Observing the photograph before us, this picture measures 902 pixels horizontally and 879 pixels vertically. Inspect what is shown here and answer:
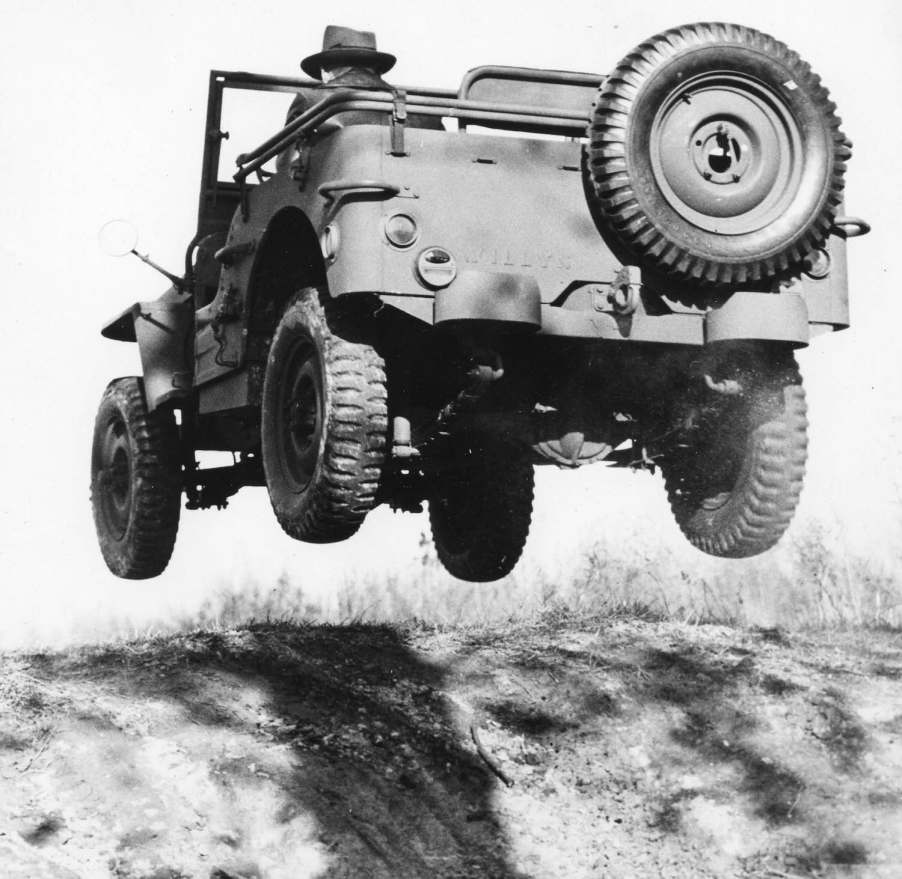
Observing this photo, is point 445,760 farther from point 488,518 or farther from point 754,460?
point 488,518

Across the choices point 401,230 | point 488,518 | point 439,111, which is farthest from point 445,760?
point 439,111

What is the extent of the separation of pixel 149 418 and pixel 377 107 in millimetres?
3097

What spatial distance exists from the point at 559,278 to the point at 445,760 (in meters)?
1.79

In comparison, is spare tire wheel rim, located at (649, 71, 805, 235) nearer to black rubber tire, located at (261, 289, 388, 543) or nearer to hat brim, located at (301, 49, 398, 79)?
black rubber tire, located at (261, 289, 388, 543)

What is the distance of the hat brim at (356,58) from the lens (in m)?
7.15

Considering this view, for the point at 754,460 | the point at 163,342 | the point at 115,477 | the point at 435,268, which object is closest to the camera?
the point at 435,268

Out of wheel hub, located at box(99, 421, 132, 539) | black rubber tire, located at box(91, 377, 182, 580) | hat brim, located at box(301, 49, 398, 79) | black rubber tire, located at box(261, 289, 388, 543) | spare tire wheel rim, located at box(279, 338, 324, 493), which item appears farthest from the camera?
wheel hub, located at box(99, 421, 132, 539)

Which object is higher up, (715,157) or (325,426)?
(715,157)

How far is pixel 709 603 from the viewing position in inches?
322

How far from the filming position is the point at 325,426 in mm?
5848

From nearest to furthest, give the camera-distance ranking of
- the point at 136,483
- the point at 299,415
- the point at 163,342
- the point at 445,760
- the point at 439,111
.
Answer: the point at 439,111 < the point at 445,760 < the point at 299,415 < the point at 163,342 < the point at 136,483

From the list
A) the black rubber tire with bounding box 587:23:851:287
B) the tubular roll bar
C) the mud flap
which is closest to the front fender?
the tubular roll bar

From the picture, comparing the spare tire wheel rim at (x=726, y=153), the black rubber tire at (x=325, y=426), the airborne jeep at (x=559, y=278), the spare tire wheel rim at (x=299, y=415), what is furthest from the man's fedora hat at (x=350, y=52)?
the spare tire wheel rim at (x=726, y=153)

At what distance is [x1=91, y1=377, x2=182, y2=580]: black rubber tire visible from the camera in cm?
833
